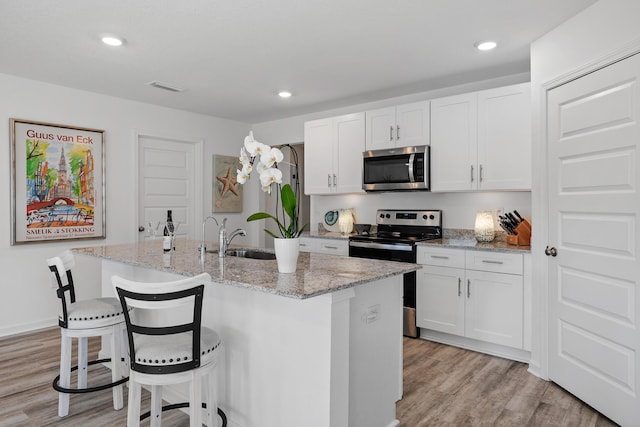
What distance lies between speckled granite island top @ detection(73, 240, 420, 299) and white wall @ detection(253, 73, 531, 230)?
2.00 meters

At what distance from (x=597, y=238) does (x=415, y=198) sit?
83.5 inches

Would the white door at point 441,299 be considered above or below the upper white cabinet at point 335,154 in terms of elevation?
below

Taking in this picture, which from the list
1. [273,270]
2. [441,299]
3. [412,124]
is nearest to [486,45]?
[412,124]

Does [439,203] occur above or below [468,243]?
above

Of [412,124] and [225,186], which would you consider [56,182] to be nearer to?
[225,186]

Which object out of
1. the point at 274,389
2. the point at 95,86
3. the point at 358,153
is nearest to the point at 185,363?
the point at 274,389

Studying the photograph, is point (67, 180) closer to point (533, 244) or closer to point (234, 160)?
point (234, 160)

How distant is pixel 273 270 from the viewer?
2.06m

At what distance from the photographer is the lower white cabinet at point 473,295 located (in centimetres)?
316

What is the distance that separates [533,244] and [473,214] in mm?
1060

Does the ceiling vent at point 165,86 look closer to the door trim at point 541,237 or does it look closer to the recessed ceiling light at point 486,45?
the recessed ceiling light at point 486,45

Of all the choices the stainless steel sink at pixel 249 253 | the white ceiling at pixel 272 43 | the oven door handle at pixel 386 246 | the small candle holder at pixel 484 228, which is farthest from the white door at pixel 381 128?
the stainless steel sink at pixel 249 253

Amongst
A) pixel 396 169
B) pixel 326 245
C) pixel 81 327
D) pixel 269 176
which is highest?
pixel 396 169

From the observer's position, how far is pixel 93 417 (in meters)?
2.33
